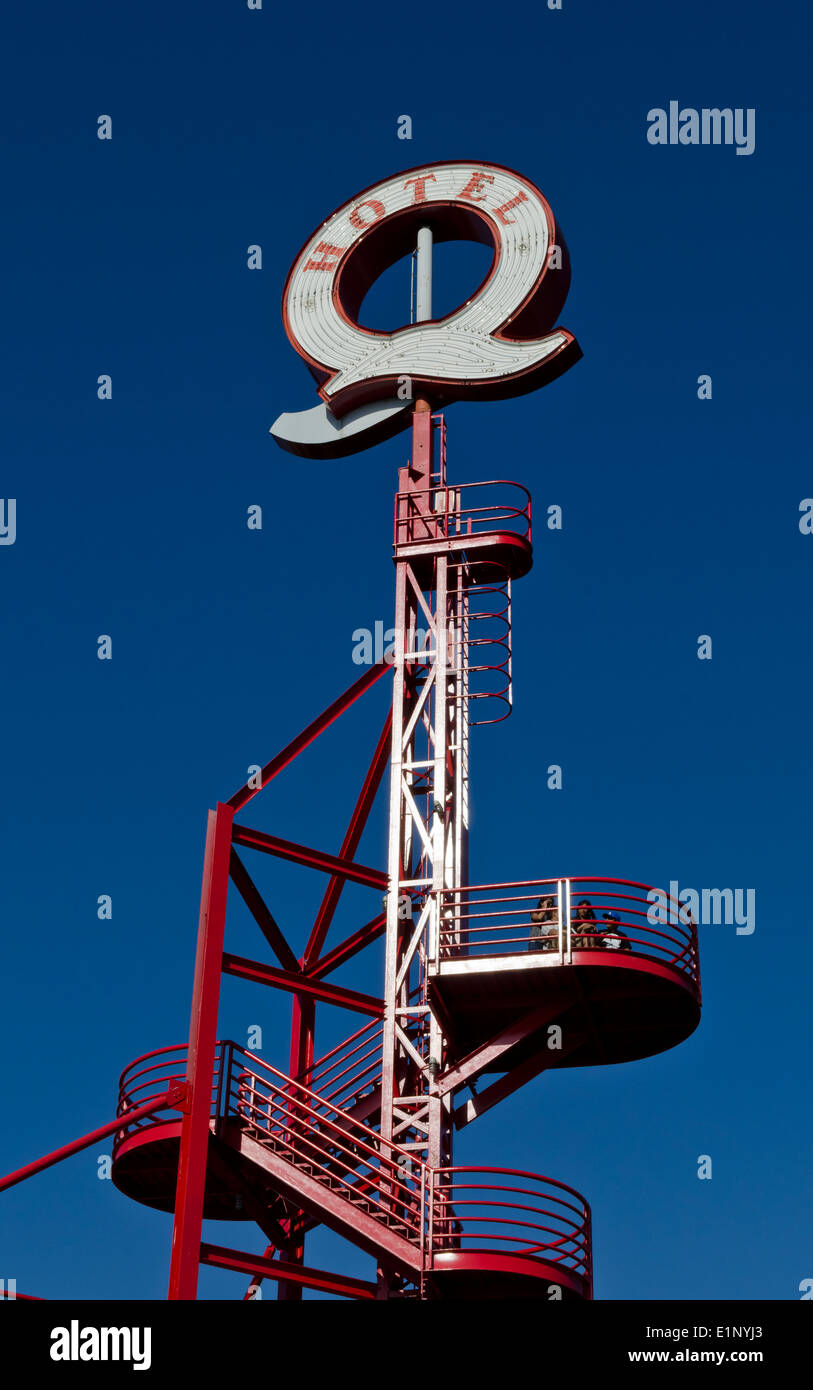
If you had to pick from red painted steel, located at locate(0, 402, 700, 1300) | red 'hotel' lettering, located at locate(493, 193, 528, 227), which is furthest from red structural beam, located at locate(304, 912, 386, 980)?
red 'hotel' lettering, located at locate(493, 193, 528, 227)

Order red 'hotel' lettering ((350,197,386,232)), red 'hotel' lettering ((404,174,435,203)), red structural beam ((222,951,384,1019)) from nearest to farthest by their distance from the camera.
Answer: red structural beam ((222,951,384,1019)) → red 'hotel' lettering ((404,174,435,203)) → red 'hotel' lettering ((350,197,386,232))

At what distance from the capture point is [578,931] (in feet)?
113

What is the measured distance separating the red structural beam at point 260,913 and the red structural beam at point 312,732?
49.1 inches

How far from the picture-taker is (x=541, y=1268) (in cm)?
3269

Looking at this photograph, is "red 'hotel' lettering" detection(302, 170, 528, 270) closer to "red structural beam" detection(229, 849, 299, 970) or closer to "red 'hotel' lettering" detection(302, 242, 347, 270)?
"red 'hotel' lettering" detection(302, 242, 347, 270)

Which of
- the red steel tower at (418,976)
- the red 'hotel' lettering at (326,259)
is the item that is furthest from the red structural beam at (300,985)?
the red 'hotel' lettering at (326,259)

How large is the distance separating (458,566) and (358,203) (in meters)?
11.9

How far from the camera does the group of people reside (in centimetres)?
3444

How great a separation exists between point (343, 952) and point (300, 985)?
2.55 metres

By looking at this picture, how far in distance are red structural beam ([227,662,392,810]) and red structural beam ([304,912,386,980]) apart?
3.85 m

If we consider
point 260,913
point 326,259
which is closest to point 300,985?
point 260,913

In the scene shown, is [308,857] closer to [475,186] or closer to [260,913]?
[260,913]
